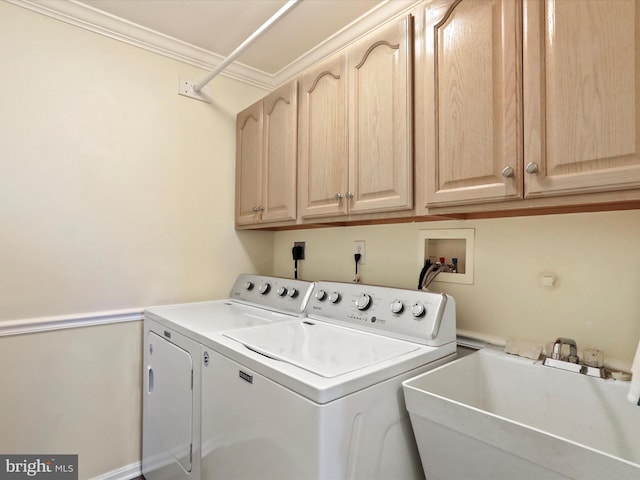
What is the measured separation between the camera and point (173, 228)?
6.83ft

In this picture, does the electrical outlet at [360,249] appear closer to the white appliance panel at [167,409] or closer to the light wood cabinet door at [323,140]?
the light wood cabinet door at [323,140]

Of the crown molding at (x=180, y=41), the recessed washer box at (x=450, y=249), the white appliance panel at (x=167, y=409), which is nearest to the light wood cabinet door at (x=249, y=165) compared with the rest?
the crown molding at (x=180, y=41)

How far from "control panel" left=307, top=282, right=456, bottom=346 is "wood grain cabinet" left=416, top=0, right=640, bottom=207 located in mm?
370

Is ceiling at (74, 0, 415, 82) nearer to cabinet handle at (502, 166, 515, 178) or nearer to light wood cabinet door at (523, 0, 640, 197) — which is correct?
light wood cabinet door at (523, 0, 640, 197)

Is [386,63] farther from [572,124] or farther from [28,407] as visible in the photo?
[28,407]

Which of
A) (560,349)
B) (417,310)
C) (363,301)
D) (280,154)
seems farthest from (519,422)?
(280,154)

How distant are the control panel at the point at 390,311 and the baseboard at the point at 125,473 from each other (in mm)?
1325

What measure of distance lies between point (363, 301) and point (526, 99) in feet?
2.91

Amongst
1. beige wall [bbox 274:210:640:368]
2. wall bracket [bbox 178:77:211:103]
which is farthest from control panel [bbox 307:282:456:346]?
wall bracket [bbox 178:77:211:103]

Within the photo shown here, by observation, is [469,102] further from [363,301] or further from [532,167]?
[363,301]

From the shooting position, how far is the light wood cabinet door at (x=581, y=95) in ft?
2.82

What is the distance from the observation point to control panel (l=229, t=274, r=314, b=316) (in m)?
1.74

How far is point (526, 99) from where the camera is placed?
1.02 meters

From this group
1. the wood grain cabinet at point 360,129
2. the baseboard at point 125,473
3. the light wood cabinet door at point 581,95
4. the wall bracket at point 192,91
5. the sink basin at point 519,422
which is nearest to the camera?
the sink basin at point 519,422
